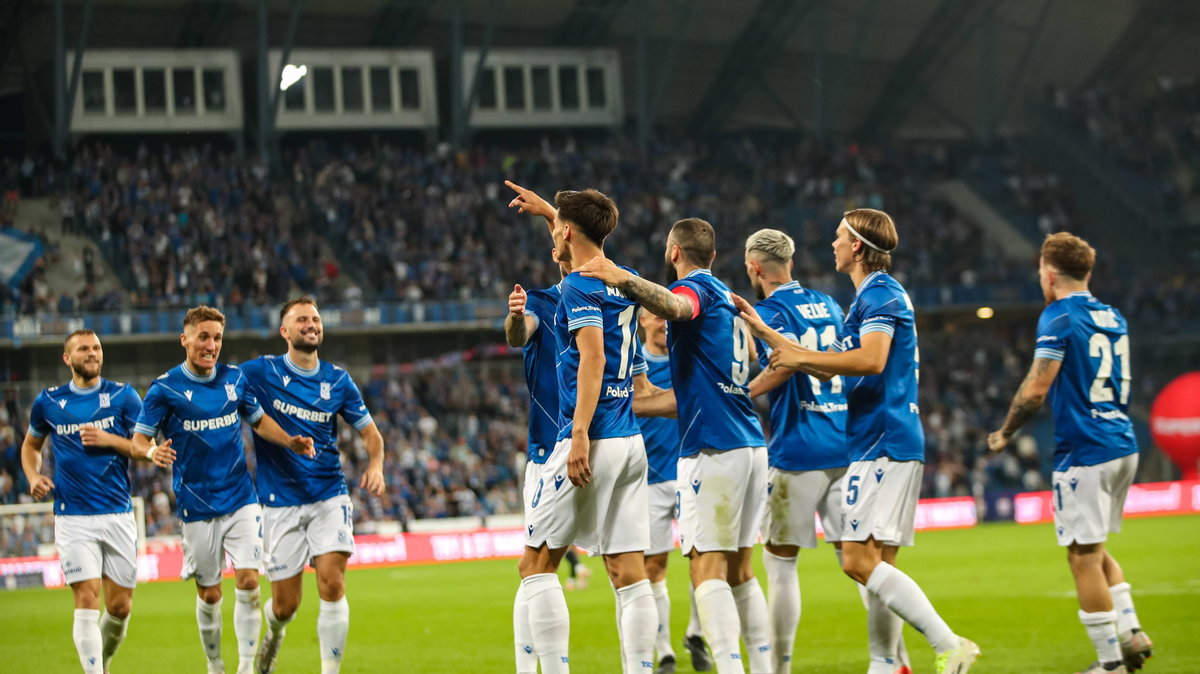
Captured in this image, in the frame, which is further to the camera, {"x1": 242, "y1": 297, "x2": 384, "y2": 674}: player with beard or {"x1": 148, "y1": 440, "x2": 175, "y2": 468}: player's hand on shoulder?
{"x1": 242, "y1": 297, "x2": 384, "y2": 674}: player with beard

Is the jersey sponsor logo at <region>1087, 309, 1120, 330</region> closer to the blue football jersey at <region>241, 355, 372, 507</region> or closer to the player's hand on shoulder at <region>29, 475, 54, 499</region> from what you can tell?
the blue football jersey at <region>241, 355, 372, 507</region>

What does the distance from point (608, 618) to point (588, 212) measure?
340 inches

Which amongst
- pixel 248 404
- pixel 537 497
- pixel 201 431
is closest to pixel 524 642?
pixel 537 497

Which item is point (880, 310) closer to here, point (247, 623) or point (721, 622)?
point (721, 622)

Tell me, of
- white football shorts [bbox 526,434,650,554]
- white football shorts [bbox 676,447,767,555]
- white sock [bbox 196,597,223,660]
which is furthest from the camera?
white sock [bbox 196,597,223,660]

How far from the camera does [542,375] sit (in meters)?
8.16

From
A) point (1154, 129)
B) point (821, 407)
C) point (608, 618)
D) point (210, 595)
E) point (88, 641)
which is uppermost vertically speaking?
point (1154, 129)

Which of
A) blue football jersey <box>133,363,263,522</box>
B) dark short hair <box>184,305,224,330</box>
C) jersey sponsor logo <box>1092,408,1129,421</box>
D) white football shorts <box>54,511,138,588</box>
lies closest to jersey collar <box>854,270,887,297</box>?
jersey sponsor logo <box>1092,408,1129,421</box>

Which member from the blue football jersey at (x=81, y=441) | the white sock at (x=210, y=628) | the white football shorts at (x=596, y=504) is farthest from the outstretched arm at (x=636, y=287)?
the blue football jersey at (x=81, y=441)

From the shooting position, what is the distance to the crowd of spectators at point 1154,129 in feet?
162

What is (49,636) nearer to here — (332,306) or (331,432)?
(331,432)

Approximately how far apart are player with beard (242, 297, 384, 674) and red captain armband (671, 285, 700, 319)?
285 centimetres

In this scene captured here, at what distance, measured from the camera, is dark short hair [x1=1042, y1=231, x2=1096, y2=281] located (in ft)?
29.1

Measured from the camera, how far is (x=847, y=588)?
18.1 metres
